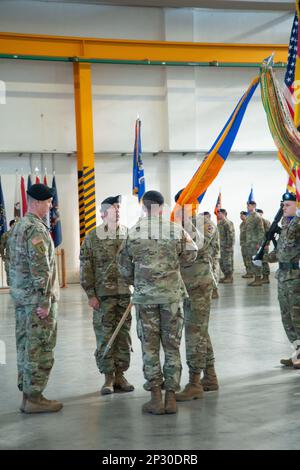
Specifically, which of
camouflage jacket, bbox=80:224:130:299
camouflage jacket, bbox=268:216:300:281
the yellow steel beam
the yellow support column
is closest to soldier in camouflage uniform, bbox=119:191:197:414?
camouflage jacket, bbox=80:224:130:299

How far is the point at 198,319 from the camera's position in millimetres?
5836

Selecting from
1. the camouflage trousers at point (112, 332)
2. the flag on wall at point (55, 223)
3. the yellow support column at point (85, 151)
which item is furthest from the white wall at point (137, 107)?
the camouflage trousers at point (112, 332)

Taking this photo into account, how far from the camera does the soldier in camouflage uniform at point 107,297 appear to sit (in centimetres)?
604

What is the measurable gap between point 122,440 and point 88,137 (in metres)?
13.0

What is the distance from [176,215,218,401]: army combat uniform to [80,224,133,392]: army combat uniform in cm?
58

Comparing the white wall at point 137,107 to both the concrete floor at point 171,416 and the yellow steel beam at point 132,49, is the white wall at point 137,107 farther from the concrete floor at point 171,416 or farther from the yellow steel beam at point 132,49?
the concrete floor at point 171,416

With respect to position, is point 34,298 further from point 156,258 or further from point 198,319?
point 198,319

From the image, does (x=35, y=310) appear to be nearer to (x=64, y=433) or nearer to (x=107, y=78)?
(x=64, y=433)

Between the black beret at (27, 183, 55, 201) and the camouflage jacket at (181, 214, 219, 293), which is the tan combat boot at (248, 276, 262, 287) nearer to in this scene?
the camouflage jacket at (181, 214, 219, 293)

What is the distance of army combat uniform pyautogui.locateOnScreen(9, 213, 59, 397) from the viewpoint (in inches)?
207

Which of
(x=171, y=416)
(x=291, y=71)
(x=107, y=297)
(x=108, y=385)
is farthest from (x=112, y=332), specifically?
(x=291, y=71)

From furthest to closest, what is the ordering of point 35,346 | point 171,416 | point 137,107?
point 137,107 < point 35,346 < point 171,416

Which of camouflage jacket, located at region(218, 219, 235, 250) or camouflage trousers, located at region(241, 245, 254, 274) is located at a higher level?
camouflage jacket, located at region(218, 219, 235, 250)

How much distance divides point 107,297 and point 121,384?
76 cm
